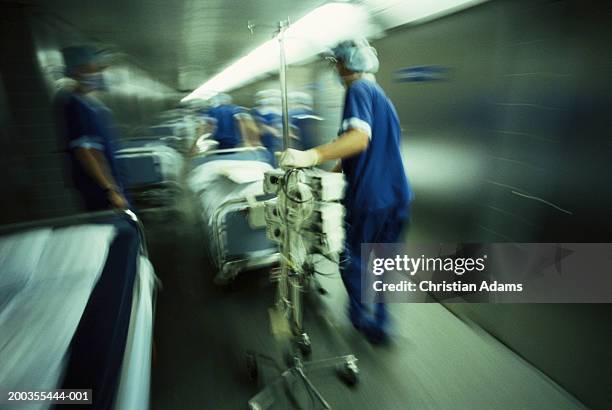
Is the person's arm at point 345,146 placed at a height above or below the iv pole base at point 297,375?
above

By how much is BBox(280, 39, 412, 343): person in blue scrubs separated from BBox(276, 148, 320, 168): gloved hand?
19mm

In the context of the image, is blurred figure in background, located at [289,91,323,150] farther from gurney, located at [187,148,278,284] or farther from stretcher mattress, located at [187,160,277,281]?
stretcher mattress, located at [187,160,277,281]

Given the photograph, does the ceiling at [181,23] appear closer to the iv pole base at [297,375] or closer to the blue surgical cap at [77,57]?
the blue surgical cap at [77,57]

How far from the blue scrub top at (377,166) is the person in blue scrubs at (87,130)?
1652mm

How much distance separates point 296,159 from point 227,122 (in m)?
2.82

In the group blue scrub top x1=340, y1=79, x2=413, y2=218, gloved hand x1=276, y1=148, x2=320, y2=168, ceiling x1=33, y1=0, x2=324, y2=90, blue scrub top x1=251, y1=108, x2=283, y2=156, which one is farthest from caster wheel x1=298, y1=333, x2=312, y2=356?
blue scrub top x1=251, y1=108, x2=283, y2=156

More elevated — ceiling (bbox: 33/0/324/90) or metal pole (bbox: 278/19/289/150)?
ceiling (bbox: 33/0/324/90)

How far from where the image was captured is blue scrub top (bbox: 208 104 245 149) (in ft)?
13.1

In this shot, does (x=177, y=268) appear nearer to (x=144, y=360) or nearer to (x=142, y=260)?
(x=142, y=260)

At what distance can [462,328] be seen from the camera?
7.41 feet

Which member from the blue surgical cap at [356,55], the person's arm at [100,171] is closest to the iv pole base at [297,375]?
the person's arm at [100,171]

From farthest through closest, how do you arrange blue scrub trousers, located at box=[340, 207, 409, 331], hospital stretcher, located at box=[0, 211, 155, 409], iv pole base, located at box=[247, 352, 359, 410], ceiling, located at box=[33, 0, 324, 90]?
ceiling, located at box=[33, 0, 324, 90] → blue scrub trousers, located at box=[340, 207, 409, 331] → iv pole base, located at box=[247, 352, 359, 410] → hospital stretcher, located at box=[0, 211, 155, 409]

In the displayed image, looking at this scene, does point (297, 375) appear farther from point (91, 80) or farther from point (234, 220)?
point (91, 80)

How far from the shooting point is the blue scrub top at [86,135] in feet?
7.17
